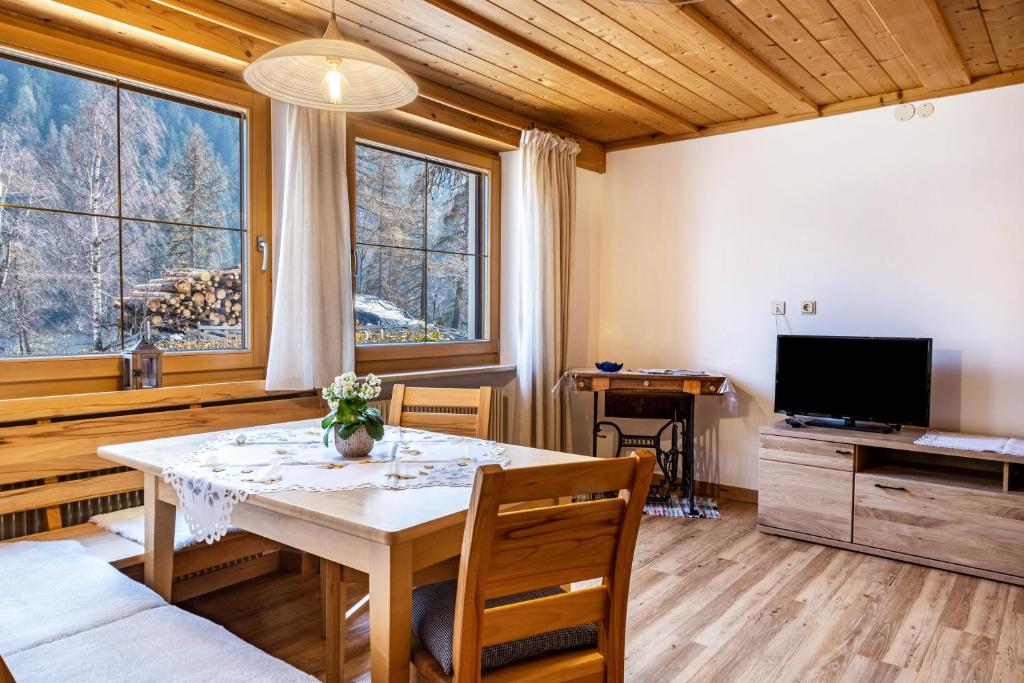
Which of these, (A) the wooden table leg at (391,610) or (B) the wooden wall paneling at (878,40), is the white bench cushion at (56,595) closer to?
(A) the wooden table leg at (391,610)

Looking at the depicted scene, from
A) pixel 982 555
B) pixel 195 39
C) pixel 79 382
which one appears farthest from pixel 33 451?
pixel 982 555

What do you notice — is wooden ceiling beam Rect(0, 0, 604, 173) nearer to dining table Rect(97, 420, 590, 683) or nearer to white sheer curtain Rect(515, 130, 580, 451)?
white sheer curtain Rect(515, 130, 580, 451)

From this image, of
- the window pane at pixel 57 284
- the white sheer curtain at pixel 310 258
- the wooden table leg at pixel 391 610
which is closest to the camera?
the wooden table leg at pixel 391 610

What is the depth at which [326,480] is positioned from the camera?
1.78 meters

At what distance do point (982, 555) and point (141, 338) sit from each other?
379 cm

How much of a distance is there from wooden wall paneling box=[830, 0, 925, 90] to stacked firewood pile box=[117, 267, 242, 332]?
111 inches

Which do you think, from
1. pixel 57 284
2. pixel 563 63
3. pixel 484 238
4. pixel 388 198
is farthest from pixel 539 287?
pixel 57 284

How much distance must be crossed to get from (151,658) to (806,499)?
10.3ft

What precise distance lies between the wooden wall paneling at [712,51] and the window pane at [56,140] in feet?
6.76

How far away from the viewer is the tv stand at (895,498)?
307 centimetres

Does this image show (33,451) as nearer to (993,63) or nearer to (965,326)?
(965,326)

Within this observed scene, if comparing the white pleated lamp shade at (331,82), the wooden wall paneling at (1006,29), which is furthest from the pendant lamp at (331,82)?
the wooden wall paneling at (1006,29)

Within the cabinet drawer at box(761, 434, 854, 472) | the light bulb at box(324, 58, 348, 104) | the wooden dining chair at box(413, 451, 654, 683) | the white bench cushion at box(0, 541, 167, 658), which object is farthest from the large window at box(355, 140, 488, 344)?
the wooden dining chair at box(413, 451, 654, 683)

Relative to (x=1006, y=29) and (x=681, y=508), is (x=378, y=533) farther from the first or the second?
(x=1006, y=29)
